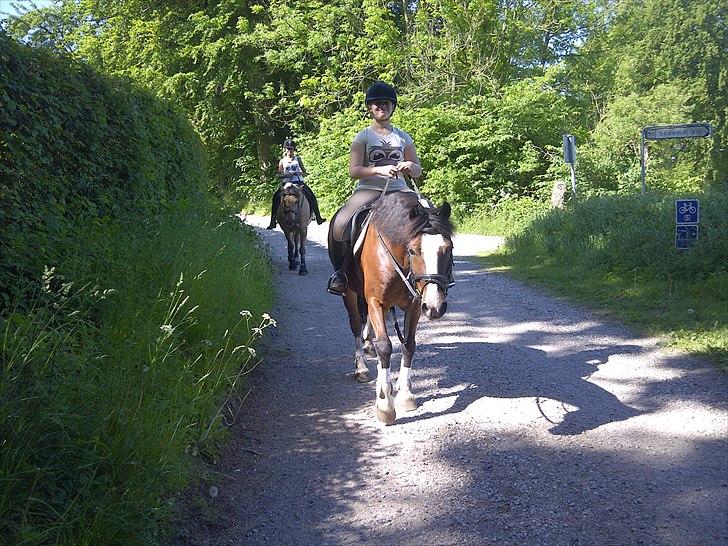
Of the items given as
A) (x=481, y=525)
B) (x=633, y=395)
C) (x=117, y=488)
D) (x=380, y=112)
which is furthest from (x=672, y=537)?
(x=380, y=112)

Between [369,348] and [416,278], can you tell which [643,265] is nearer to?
[369,348]

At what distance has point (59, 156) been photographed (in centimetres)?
552

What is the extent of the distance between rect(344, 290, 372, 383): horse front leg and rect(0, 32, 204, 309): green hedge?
2420 mm

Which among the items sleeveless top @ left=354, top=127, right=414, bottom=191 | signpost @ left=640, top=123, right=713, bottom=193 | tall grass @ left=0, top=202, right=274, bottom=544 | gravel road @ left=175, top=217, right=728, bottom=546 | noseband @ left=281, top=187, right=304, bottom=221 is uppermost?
signpost @ left=640, top=123, right=713, bottom=193

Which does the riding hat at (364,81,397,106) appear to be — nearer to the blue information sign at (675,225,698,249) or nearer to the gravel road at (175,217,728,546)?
the gravel road at (175,217,728,546)

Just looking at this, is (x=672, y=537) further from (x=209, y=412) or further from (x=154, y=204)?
(x=154, y=204)

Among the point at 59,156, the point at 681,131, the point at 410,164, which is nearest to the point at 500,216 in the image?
the point at 681,131

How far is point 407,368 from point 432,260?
1.17m

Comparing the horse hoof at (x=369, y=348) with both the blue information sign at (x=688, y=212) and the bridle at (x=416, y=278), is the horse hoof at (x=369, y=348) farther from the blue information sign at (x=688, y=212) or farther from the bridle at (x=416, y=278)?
the blue information sign at (x=688, y=212)

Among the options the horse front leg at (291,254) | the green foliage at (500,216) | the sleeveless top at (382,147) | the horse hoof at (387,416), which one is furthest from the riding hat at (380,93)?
the green foliage at (500,216)

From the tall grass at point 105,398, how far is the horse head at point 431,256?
1656 millimetres

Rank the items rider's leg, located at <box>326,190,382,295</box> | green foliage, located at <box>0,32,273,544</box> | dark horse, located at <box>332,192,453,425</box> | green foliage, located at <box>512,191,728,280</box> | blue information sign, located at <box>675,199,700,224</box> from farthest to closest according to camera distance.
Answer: blue information sign, located at <box>675,199,700,224</box>
green foliage, located at <box>512,191,728,280</box>
rider's leg, located at <box>326,190,382,295</box>
dark horse, located at <box>332,192,453,425</box>
green foliage, located at <box>0,32,273,544</box>

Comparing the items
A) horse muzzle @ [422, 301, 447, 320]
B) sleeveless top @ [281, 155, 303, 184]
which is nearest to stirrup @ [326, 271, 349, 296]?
horse muzzle @ [422, 301, 447, 320]

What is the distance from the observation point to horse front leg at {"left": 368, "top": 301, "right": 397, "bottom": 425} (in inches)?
200
